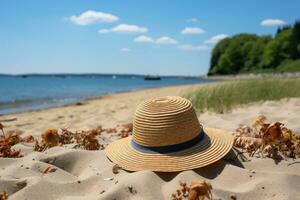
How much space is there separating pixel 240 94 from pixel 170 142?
5441 millimetres

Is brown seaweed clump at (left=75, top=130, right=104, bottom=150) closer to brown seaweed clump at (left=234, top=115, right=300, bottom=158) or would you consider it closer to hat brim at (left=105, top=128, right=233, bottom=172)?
hat brim at (left=105, top=128, right=233, bottom=172)

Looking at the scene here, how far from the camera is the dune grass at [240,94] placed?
7455 millimetres

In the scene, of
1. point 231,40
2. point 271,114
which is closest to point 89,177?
point 271,114

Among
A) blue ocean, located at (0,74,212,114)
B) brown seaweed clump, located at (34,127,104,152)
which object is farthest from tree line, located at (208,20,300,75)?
brown seaweed clump, located at (34,127,104,152)

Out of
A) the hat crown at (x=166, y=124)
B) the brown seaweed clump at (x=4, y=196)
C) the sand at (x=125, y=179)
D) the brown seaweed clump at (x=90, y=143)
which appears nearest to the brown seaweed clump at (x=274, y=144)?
the sand at (x=125, y=179)

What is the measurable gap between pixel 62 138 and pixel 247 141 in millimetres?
2108

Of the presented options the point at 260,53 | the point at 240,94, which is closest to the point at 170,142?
the point at 240,94

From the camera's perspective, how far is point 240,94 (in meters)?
8.27

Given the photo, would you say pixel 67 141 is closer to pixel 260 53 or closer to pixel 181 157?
pixel 181 157

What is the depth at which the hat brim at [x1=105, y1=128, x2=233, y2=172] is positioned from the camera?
3.01 metres

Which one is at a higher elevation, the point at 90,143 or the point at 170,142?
the point at 170,142

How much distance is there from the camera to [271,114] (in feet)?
18.7

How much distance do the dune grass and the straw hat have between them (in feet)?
12.3

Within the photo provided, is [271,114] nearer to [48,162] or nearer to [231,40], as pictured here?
[48,162]
